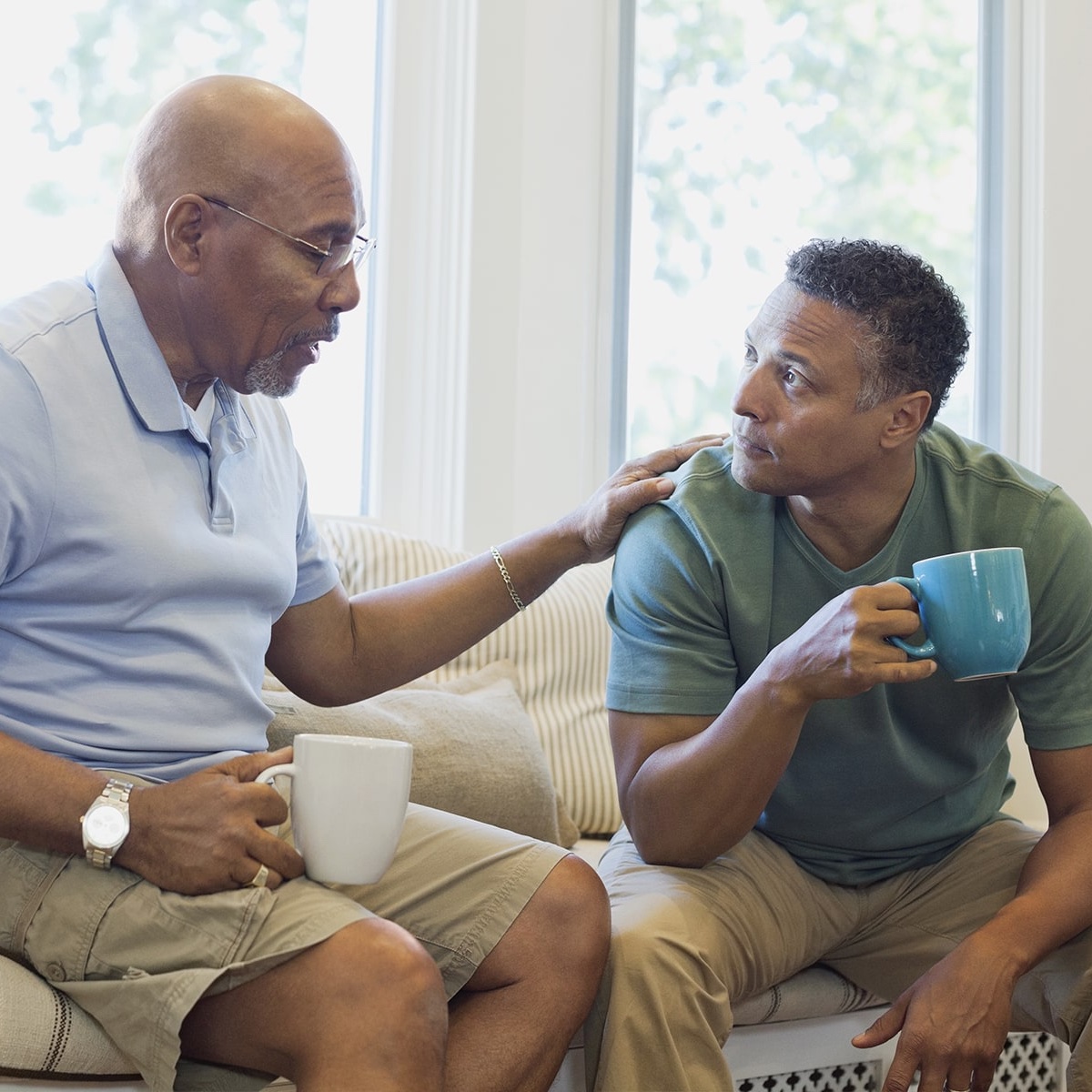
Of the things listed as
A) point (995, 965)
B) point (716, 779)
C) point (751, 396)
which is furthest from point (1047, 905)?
point (751, 396)

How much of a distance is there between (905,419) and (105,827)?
3.25 ft

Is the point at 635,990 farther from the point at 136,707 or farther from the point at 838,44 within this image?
the point at 838,44

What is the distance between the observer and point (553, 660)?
216 centimetres

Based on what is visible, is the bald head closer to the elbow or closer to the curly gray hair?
the curly gray hair

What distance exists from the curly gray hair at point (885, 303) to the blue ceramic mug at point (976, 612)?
342 mm

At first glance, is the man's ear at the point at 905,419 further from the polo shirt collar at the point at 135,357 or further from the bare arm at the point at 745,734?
the polo shirt collar at the point at 135,357

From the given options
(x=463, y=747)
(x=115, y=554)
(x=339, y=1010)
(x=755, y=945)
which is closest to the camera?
(x=339, y=1010)

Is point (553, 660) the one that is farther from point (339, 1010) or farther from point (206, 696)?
point (339, 1010)

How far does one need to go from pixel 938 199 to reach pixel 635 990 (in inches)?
95.3

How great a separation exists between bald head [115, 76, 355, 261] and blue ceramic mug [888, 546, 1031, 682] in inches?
28.5

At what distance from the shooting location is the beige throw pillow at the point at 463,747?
1.74 metres

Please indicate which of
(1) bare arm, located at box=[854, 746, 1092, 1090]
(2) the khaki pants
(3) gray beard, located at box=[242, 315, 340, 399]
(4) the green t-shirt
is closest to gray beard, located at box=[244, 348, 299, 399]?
(3) gray beard, located at box=[242, 315, 340, 399]

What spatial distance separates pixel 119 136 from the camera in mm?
2342

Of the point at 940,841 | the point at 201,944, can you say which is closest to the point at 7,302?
the point at 201,944
